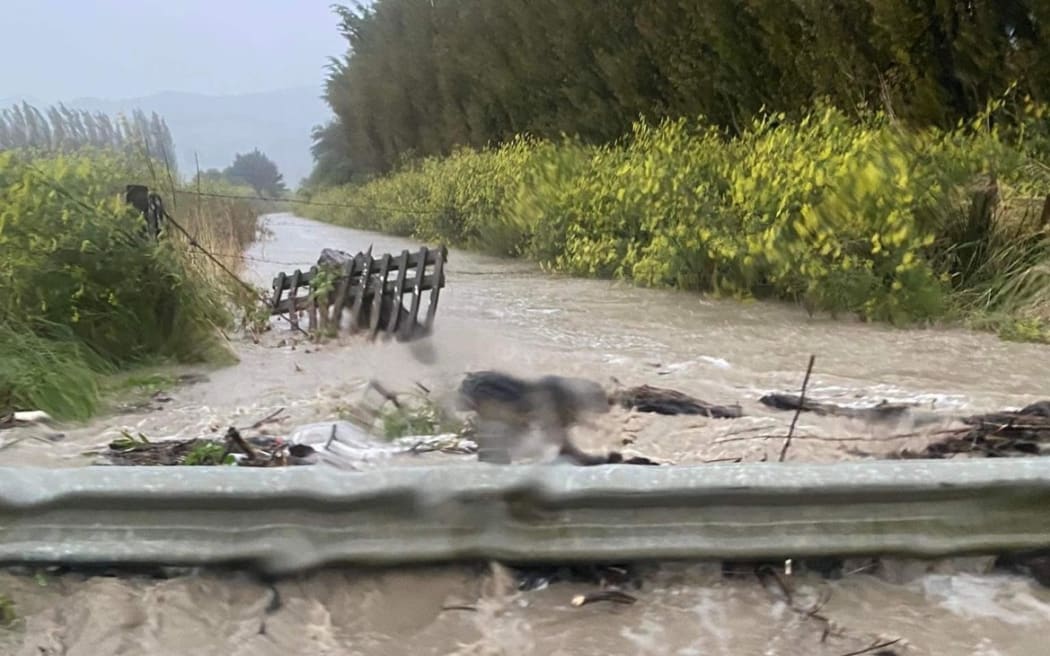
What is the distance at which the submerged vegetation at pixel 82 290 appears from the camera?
14.7 ft

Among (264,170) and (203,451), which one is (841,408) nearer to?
(203,451)

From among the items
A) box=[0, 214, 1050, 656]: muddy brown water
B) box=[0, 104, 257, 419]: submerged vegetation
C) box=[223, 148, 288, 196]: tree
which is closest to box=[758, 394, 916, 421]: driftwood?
box=[0, 214, 1050, 656]: muddy brown water

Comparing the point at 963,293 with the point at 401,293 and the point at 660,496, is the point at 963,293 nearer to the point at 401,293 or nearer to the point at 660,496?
the point at 401,293

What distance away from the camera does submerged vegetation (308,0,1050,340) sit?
6785mm

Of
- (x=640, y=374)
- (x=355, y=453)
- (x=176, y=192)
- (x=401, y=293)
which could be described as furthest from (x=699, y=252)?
(x=355, y=453)

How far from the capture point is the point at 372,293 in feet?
21.9

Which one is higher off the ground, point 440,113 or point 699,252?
point 440,113

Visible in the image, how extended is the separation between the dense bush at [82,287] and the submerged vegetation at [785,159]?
4.04 meters

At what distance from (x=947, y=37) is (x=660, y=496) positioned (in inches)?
294

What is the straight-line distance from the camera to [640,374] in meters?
4.90

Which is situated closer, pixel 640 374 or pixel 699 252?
pixel 640 374

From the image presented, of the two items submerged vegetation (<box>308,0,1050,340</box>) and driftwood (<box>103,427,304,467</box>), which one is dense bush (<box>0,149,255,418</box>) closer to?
driftwood (<box>103,427,304,467</box>)

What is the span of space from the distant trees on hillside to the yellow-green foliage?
22.5 inches

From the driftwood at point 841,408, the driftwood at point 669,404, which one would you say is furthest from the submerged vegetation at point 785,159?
the driftwood at point 669,404
